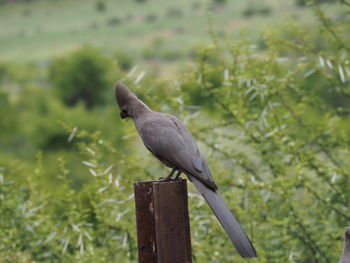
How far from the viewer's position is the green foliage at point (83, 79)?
41.3 meters

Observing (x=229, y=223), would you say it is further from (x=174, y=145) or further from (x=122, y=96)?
(x=122, y=96)

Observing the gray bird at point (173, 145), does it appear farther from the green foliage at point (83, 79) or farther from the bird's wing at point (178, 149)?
the green foliage at point (83, 79)

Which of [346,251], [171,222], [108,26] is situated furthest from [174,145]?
[108,26]

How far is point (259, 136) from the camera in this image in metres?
5.54

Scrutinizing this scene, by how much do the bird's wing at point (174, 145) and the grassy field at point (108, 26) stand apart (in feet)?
204

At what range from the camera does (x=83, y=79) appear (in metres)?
41.9

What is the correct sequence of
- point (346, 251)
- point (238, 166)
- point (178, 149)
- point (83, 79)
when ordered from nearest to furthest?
point (346, 251)
point (178, 149)
point (238, 166)
point (83, 79)

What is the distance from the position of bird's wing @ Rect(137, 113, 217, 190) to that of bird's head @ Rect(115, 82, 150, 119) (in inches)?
5.2

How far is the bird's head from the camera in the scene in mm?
3693

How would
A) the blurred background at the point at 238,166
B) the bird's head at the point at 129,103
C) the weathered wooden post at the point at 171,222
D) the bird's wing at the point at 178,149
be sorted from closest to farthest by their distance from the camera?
the weathered wooden post at the point at 171,222 < the bird's wing at the point at 178,149 < the bird's head at the point at 129,103 < the blurred background at the point at 238,166

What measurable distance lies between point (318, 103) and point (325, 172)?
32.4 inches

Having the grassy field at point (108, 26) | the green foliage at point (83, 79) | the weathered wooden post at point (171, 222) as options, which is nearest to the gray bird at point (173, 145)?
the weathered wooden post at point (171, 222)

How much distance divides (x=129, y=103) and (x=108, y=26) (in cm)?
8109

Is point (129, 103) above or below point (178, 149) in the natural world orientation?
above
